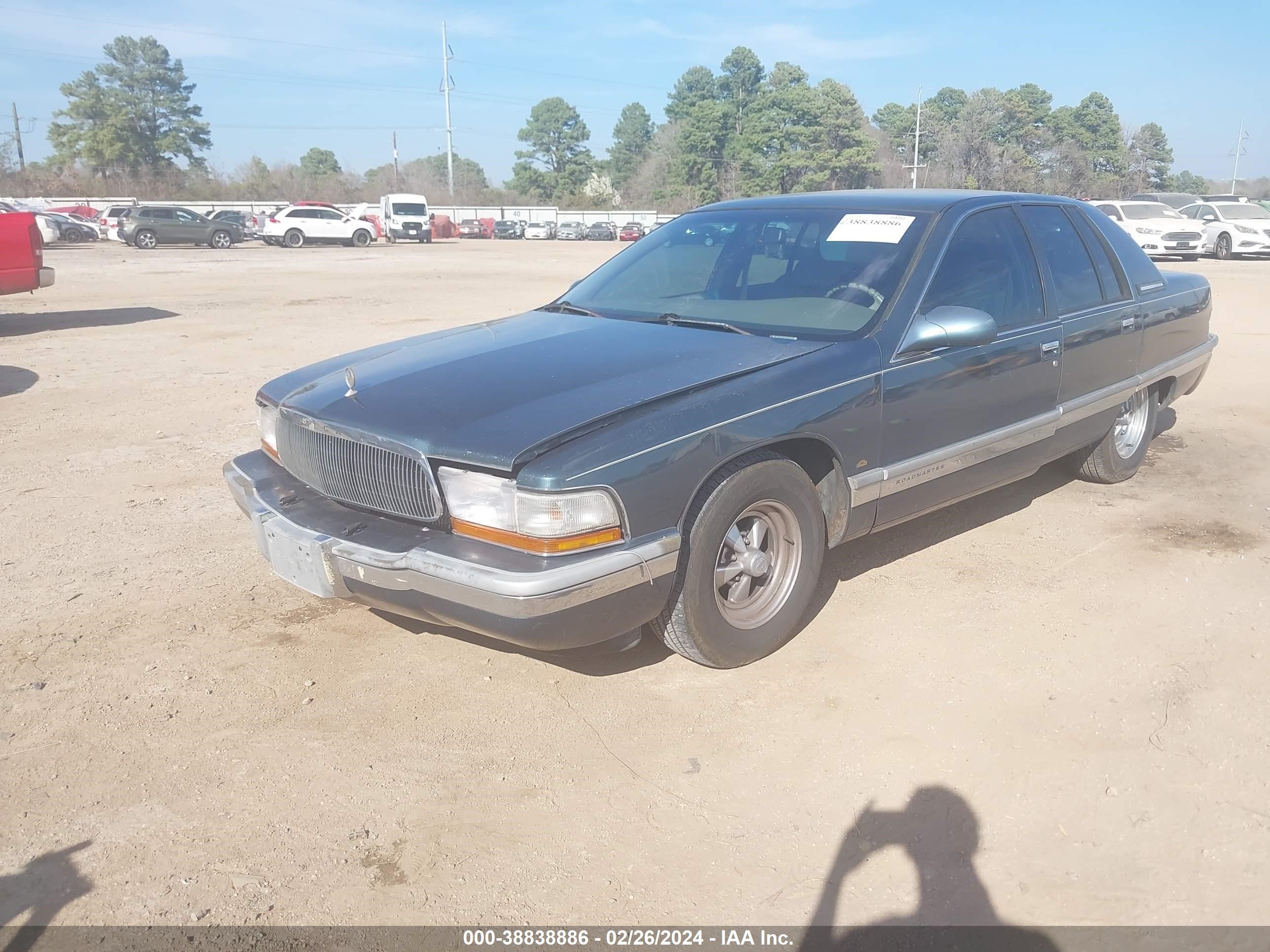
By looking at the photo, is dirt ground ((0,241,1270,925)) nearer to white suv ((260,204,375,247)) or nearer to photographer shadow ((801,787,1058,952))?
photographer shadow ((801,787,1058,952))

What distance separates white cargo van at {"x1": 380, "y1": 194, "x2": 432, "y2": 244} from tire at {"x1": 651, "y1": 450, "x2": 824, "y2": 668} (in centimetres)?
4315

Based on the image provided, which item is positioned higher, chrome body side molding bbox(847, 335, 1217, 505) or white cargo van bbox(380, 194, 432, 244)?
white cargo van bbox(380, 194, 432, 244)

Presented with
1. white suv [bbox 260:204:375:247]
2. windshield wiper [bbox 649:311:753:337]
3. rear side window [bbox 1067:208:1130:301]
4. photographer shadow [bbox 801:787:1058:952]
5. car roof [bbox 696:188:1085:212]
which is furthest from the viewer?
white suv [bbox 260:204:375:247]

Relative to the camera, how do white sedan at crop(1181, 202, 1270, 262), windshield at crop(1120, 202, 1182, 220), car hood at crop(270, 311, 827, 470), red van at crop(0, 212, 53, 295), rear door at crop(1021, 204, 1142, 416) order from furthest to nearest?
white sedan at crop(1181, 202, 1270, 262) < windshield at crop(1120, 202, 1182, 220) < red van at crop(0, 212, 53, 295) < rear door at crop(1021, 204, 1142, 416) < car hood at crop(270, 311, 827, 470)

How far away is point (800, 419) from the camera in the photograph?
345cm

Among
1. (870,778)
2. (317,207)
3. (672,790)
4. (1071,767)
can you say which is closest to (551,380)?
(672,790)

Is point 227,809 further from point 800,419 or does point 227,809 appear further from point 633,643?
point 800,419

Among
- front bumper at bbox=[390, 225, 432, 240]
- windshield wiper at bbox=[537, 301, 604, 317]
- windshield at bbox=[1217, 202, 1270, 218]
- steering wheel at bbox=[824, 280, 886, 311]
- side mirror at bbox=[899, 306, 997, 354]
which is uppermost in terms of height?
front bumper at bbox=[390, 225, 432, 240]

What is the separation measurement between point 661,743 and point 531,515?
0.88 m

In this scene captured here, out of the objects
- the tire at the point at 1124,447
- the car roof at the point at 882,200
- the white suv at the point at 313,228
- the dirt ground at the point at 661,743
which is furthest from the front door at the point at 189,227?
the tire at the point at 1124,447

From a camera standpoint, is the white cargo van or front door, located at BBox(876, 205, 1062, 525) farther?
the white cargo van

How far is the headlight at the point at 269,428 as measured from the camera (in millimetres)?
3865

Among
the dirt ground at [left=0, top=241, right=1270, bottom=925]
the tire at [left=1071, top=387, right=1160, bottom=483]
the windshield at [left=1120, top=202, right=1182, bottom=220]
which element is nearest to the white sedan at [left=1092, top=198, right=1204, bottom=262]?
the windshield at [left=1120, top=202, right=1182, bottom=220]

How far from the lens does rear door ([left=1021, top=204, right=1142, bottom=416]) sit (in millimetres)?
4719
